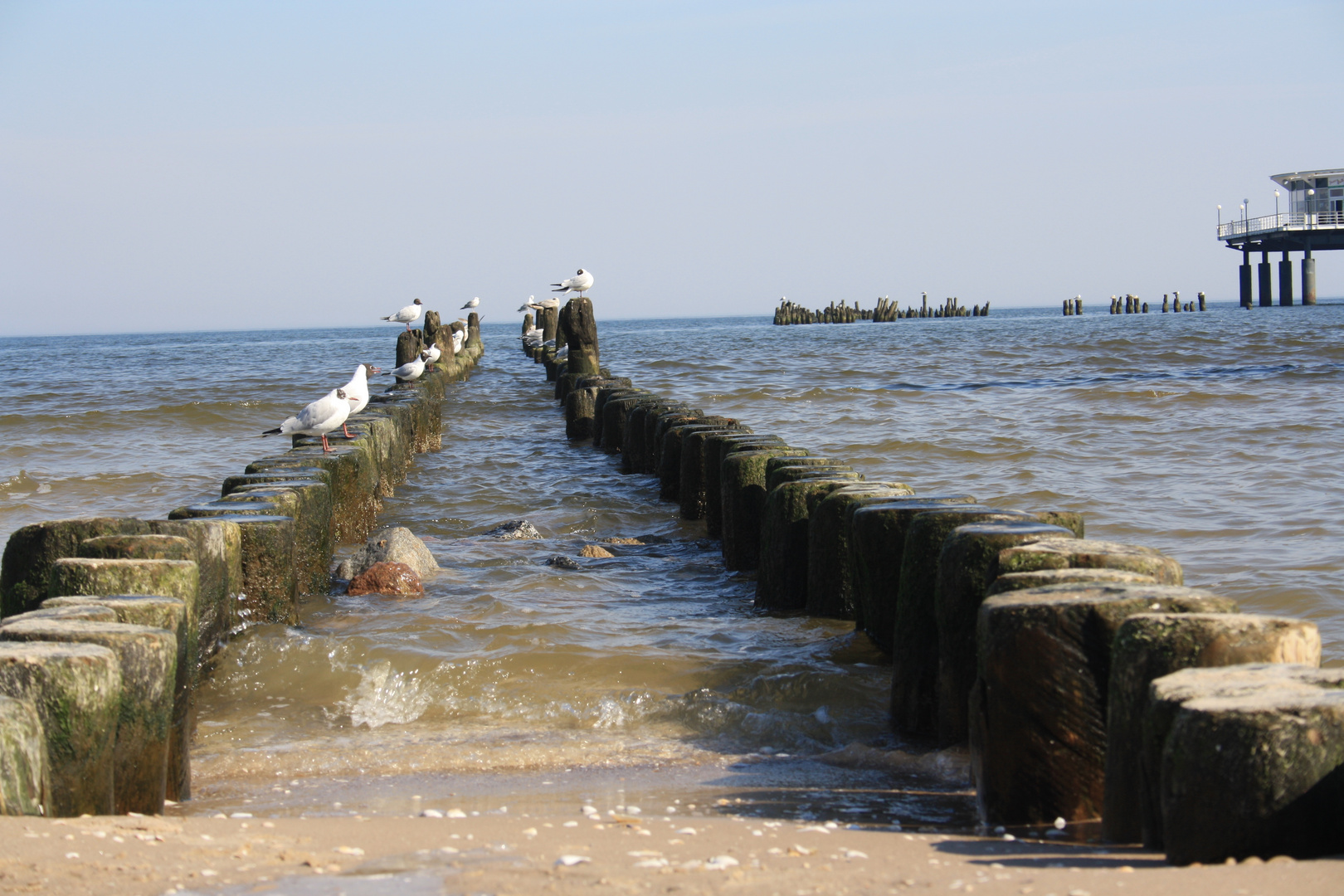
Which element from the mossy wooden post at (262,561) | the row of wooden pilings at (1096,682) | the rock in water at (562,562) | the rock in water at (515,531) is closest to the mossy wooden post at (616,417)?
the rock in water at (515,531)

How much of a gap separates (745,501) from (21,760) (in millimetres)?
4964

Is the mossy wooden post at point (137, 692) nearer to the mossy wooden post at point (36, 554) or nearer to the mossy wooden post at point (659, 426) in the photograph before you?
the mossy wooden post at point (36, 554)


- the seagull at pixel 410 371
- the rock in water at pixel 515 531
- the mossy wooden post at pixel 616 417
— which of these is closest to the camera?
the rock in water at pixel 515 531

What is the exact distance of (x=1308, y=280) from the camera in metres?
61.6

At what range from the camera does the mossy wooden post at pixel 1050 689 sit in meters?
3.11

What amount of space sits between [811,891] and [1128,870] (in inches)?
26.4

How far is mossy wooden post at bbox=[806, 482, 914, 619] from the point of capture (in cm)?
560

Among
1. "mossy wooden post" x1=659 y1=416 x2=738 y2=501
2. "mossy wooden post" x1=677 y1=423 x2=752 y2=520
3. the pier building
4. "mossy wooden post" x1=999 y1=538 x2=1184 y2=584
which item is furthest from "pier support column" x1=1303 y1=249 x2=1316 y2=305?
"mossy wooden post" x1=999 y1=538 x2=1184 y2=584

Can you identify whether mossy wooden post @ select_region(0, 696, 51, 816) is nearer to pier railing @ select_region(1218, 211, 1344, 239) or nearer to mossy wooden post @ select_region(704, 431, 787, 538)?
mossy wooden post @ select_region(704, 431, 787, 538)

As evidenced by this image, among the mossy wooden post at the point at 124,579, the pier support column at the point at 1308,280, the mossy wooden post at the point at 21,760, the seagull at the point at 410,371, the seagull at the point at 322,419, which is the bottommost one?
the mossy wooden post at the point at 21,760

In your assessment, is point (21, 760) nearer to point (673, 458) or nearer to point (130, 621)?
point (130, 621)

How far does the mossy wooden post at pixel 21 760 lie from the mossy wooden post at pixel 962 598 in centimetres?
274

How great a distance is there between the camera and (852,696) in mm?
4824

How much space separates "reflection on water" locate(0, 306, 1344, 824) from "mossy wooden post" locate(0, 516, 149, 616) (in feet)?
2.76
